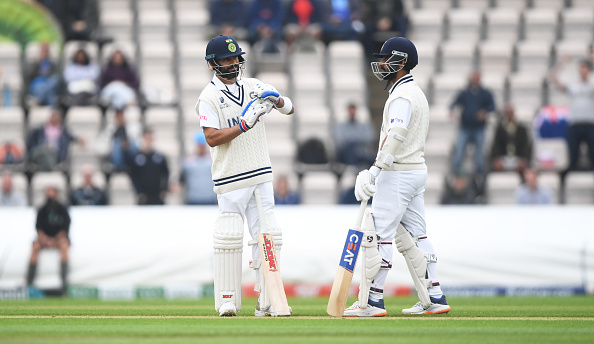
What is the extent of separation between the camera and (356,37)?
1767cm

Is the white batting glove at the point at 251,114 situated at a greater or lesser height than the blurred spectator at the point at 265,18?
lesser

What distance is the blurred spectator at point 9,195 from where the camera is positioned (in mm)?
14008

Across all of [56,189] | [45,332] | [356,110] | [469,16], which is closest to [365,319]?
[45,332]

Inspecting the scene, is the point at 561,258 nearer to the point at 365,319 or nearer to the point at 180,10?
the point at 365,319

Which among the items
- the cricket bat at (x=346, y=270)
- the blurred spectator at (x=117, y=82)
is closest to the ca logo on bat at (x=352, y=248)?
the cricket bat at (x=346, y=270)

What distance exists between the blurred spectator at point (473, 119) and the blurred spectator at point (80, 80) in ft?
19.6

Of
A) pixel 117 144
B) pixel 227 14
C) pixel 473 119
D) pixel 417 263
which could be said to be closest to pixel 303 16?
pixel 227 14

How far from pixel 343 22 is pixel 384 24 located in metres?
0.82

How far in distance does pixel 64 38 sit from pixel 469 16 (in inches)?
297

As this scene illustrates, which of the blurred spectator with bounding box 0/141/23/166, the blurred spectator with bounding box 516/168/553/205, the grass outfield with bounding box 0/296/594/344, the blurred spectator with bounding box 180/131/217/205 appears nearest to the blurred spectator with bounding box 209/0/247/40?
the blurred spectator with bounding box 180/131/217/205

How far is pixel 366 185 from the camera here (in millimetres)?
7551

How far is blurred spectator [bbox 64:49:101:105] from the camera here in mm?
16172

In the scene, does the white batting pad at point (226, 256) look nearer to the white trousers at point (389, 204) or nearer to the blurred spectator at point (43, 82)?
the white trousers at point (389, 204)

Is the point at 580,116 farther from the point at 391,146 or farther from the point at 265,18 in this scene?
the point at 391,146
